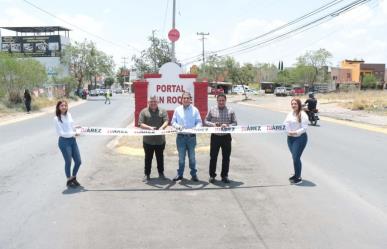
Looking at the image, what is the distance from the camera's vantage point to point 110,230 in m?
6.22

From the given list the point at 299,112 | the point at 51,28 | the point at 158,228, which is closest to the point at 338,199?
the point at 299,112

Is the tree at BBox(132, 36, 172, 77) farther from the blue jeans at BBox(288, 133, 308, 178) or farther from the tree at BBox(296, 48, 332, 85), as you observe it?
the tree at BBox(296, 48, 332, 85)

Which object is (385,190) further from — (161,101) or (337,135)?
(337,135)

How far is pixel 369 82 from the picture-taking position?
10500cm

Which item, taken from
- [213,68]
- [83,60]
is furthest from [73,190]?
[213,68]

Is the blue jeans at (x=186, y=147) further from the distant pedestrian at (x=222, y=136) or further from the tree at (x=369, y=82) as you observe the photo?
the tree at (x=369, y=82)

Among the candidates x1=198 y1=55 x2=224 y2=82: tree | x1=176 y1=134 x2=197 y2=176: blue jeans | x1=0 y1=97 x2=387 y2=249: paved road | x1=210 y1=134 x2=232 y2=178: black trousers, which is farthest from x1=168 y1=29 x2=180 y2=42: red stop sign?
x1=198 y1=55 x2=224 y2=82: tree

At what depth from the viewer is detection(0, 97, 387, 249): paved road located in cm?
591

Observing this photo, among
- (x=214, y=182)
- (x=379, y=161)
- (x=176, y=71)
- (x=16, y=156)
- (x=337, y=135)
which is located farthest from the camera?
(x=337, y=135)

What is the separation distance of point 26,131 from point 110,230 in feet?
50.6

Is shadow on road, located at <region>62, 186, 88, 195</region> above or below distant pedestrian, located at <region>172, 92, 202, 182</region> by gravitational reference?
below

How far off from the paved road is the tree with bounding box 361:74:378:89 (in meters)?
97.0

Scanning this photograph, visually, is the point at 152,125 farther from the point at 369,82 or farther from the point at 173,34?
the point at 369,82

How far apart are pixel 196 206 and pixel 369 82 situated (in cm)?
10447
